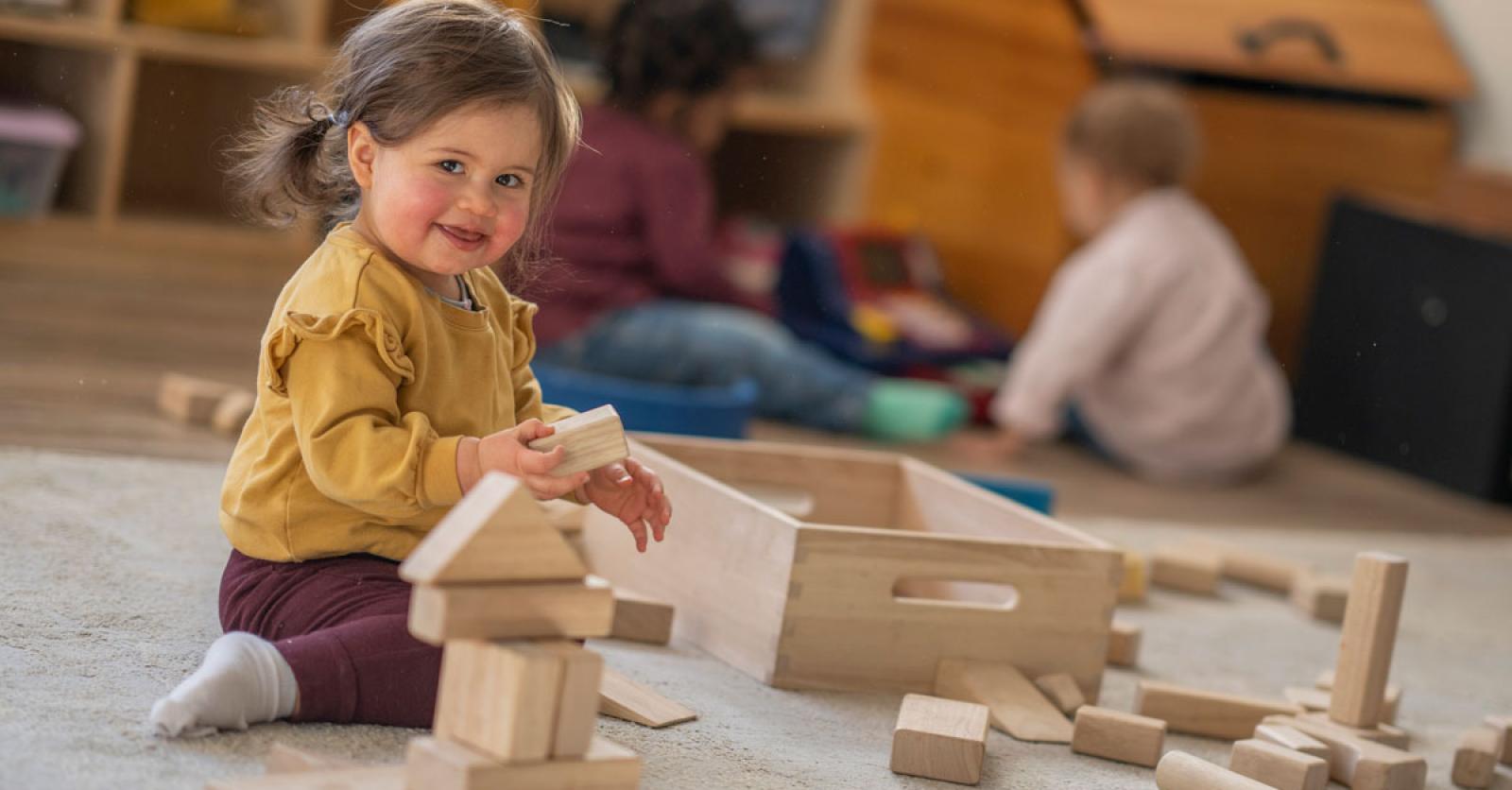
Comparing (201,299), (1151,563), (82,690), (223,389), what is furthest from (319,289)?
(201,299)

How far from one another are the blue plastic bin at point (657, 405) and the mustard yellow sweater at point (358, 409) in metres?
0.60

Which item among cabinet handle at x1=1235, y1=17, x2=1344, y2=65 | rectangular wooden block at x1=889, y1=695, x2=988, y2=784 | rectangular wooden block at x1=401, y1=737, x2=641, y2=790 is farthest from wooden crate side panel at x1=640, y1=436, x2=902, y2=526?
cabinet handle at x1=1235, y1=17, x2=1344, y2=65

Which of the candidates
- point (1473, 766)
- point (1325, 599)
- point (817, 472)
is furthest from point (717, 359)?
point (1473, 766)

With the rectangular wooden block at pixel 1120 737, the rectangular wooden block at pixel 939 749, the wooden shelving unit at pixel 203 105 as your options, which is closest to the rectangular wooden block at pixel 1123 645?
the rectangular wooden block at pixel 1120 737

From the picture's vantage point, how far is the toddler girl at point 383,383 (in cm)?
97

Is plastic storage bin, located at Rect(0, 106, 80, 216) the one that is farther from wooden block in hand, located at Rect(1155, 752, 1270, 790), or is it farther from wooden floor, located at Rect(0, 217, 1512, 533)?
wooden block in hand, located at Rect(1155, 752, 1270, 790)

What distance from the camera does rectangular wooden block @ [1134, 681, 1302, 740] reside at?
1.25 m

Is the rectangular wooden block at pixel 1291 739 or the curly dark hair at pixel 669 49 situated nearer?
the rectangular wooden block at pixel 1291 739

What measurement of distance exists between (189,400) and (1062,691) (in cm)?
92

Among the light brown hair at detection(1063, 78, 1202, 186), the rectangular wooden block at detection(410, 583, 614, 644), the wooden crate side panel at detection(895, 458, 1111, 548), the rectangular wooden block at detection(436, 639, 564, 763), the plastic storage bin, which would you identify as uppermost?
the light brown hair at detection(1063, 78, 1202, 186)

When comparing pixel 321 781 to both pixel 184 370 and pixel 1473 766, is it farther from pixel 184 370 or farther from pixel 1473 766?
pixel 184 370

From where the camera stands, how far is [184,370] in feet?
6.33

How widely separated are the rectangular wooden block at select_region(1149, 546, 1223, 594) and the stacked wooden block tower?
0.97m

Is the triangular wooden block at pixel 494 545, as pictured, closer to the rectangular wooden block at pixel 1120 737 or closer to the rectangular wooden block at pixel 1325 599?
the rectangular wooden block at pixel 1120 737
